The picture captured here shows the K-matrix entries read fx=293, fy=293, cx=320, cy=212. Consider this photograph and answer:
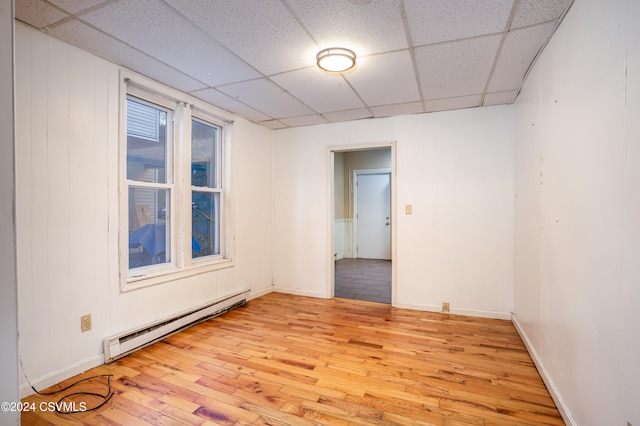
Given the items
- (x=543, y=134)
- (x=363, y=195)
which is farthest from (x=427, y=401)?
(x=363, y=195)

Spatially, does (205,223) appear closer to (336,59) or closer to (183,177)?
(183,177)

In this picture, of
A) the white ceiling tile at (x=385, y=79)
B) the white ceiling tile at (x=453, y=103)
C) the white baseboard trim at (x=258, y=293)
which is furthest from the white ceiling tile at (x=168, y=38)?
the white baseboard trim at (x=258, y=293)

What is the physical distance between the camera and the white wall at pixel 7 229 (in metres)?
1.17

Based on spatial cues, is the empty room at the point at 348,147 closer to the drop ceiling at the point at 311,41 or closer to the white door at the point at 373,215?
the drop ceiling at the point at 311,41

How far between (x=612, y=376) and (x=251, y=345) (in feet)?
8.16

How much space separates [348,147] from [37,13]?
3.18 m

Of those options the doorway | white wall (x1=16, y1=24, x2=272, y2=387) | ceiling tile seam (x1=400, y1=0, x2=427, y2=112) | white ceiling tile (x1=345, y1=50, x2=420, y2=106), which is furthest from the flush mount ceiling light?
the doorway

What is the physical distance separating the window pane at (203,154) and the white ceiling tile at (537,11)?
3.15 metres

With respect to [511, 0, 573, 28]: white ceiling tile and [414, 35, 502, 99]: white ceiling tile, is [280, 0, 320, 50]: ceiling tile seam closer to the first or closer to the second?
[414, 35, 502, 99]: white ceiling tile

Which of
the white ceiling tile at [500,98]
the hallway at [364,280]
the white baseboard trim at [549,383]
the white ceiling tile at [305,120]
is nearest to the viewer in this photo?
the white baseboard trim at [549,383]

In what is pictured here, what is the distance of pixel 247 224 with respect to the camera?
411cm

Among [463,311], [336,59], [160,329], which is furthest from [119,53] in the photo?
[463,311]

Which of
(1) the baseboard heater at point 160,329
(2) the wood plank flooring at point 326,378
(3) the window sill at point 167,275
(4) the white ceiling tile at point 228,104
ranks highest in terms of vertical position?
(4) the white ceiling tile at point 228,104

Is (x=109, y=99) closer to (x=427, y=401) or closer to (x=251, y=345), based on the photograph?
(x=251, y=345)
